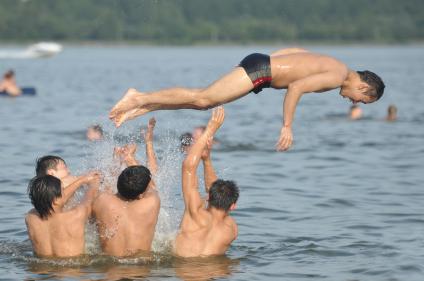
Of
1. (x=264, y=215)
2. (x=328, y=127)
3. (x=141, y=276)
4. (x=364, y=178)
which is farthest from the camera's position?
(x=328, y=127)

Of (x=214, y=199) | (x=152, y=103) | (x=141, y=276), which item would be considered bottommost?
(x=141, y=276)

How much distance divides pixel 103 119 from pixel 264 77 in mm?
20129

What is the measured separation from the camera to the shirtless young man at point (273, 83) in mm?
11594

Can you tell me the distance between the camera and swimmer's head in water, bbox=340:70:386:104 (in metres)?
11.7

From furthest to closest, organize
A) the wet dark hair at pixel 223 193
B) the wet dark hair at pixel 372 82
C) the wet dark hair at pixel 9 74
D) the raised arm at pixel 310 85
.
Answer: the wet dark hair at pixel 9 74 → the wet dark hair at pixel 372 82 → the raised arm at pixel 310 85 → the wet dark hair at pixel 223 193

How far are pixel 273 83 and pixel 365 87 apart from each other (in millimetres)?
1136

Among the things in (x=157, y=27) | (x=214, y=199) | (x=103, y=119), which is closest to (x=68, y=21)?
(x=157, y=27)

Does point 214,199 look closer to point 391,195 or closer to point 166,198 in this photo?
point 166,198

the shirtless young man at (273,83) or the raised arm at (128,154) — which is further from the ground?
the shirtless young man at (273,83)

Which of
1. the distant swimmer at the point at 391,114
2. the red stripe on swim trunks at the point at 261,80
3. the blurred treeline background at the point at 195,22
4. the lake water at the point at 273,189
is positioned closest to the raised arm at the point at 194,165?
the red stripe on swim trunks at the point at 261,80

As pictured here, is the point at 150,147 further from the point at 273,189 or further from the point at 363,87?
the point at 273,189

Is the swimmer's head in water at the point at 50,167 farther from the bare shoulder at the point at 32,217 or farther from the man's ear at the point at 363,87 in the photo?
the man's ear at the point at 363,87

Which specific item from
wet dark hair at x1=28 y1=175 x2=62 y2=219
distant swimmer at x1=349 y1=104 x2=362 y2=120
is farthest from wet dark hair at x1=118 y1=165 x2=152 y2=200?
distant swimmer at x1=349 y1=104 x2=362 y2=120

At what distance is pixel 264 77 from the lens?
11.7 m
